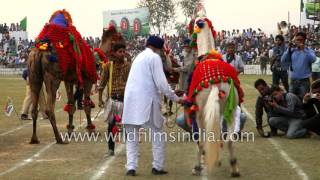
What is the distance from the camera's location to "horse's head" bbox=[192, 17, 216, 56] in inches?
352

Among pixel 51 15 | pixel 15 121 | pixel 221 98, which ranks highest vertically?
pixel 51 15

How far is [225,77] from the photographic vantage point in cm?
814

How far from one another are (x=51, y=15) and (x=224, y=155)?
4791mm

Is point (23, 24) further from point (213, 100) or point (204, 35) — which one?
point (213, 100)

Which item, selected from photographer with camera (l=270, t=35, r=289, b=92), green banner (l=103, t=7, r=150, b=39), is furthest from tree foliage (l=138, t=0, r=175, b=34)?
photographer with camera (l=270, t=35, r=289, b=92)

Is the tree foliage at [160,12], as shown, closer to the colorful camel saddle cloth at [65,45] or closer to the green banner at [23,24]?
the green banner at [23,24]

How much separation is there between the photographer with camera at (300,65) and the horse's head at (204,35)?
13.4 feet

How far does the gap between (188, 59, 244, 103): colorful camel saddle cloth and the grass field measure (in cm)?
123

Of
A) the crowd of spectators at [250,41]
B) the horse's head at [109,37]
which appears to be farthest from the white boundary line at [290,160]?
the crowd of spectators at [250,41]

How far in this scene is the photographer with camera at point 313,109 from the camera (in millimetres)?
11234

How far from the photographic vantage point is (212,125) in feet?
25.3

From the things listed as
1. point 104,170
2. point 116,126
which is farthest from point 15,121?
point 104,170

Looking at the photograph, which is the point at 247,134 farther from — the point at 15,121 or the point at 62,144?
the point at 15,121

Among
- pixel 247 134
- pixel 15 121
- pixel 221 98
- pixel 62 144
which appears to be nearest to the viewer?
pixel 221 98
